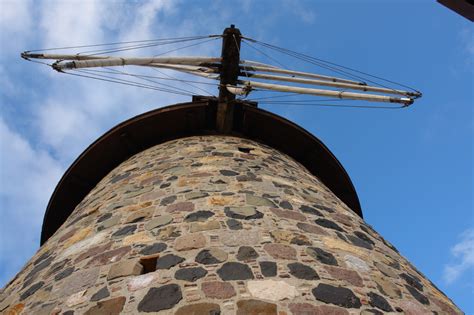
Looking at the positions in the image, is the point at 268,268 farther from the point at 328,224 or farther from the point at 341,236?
the point at 328,224

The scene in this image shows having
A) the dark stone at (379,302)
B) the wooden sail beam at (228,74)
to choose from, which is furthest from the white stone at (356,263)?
the wooden sail beam at (228,74)

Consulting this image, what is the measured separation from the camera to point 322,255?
3.89m

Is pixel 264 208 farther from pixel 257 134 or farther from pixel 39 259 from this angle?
pixel 257 134

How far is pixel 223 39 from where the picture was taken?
905 cm

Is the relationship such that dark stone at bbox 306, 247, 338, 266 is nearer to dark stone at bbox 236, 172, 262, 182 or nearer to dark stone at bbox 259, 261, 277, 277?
dark stone at bbox 259, 261, 277, 277

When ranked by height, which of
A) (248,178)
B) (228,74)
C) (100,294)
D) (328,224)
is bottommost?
(100,294)

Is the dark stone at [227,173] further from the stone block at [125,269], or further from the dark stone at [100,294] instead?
the dark stone at [100,294]

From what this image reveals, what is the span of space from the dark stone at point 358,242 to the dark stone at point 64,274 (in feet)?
7.85

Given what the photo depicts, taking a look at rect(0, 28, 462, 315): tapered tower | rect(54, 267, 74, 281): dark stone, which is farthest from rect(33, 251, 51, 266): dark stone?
rect(54, 267, 74, 281): dark stone

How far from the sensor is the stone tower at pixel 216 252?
328cm

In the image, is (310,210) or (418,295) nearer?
(418,295)

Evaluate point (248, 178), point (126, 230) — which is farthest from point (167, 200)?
point (248, 178)

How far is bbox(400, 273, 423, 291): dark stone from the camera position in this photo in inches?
162

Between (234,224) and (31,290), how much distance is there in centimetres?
174
